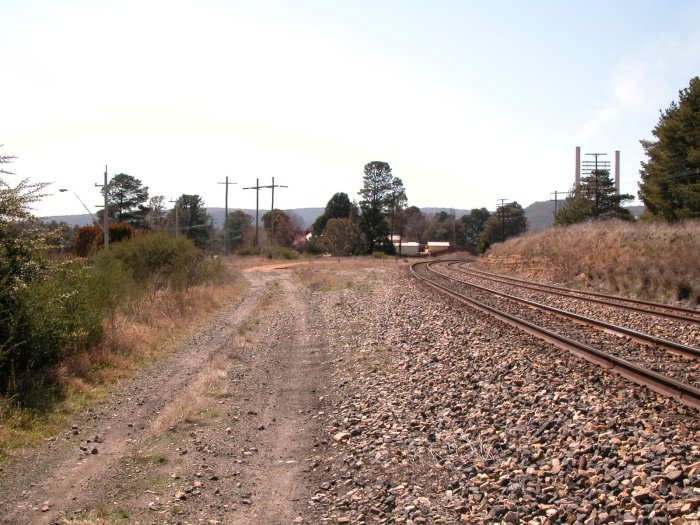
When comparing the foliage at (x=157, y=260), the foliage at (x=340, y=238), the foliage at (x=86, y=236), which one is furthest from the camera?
the foliage at (x=340, y=238)

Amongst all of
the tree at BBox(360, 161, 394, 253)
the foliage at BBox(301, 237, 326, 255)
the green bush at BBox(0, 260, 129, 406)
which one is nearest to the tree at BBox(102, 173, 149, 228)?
the foliage at BBox(301, 237, 326, 255)

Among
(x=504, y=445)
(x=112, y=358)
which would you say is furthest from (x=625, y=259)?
(x=504, y=445)

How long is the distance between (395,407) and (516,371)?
2.18m

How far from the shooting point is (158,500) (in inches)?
213

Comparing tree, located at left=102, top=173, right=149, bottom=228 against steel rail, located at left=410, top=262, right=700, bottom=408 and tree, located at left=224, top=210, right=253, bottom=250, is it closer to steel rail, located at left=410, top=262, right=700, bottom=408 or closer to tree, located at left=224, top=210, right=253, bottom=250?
tree, located at left=224, top=210, right=253, bottom=250

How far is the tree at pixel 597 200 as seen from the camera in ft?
251

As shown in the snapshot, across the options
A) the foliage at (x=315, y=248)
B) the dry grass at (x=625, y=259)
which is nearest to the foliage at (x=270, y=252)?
the foliage at (x=315, y=248)

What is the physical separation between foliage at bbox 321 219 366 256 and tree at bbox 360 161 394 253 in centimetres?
785

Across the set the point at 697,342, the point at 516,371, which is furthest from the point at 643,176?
the point at 516,371

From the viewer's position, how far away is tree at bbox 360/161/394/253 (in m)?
99.9

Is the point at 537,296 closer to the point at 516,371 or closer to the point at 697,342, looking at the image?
the point at 697,342

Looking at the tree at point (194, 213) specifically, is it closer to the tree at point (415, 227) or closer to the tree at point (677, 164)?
the tree at point (677, 164)

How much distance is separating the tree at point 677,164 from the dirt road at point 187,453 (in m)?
41.6

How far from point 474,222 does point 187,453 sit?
155 meters
